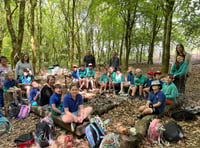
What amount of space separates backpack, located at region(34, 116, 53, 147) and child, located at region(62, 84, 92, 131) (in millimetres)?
376

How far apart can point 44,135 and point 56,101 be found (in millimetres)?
911

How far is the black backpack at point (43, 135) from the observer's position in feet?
9.25

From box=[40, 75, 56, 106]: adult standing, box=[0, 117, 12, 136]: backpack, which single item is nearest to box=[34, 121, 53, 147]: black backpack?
box=[0, 117, 12, 136]: backpack

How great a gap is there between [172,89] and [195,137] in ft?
4.84

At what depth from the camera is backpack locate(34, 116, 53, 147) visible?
2820 millimetres

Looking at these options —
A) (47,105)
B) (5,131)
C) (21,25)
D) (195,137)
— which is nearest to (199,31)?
(195,137)

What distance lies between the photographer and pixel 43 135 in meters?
2.86

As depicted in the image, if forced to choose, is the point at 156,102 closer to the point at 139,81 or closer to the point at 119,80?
the point at 139,81

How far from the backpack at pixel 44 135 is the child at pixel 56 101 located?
42cm

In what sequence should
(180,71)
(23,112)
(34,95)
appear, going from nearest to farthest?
(23,112) → (34,95) → (180,71)

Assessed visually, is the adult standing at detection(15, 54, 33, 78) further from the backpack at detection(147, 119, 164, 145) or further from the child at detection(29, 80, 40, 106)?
the backpack at detection(147, 119, 164, 145)

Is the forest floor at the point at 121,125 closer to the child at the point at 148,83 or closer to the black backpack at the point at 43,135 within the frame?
the black backpack at the point at 43,135

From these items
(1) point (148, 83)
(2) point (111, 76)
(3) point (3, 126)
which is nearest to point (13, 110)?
(3) point (3, 126)

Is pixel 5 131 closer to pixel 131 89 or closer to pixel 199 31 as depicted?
pixel 131 89
